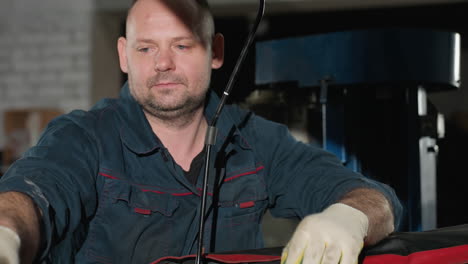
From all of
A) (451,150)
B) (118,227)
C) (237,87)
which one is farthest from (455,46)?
(118,227)

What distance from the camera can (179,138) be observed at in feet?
4.13

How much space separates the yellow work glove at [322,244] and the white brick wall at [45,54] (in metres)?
2.81

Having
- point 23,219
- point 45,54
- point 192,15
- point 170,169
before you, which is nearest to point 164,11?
point 192,15

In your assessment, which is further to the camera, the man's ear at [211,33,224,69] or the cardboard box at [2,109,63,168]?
the cardboard box at [2,109,63,168]

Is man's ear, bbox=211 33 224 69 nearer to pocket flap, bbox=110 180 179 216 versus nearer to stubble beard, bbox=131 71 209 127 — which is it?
stubble beard, bbox=131 71 209 127

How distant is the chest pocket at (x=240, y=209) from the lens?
4.00 ft

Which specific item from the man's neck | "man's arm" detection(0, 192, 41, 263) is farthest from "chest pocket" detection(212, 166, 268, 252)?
"man's arm" detection(0, 192, 41, 263)

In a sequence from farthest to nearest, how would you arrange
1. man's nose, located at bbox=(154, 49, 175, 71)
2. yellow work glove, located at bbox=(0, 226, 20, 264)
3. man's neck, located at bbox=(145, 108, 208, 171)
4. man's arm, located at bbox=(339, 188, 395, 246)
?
man's neck, located at bbox=(145, 108, 208, 171) → man's nose, located at bbox=(154, 49, 175, 71) → man's arm, located at bbox=(339, 188, 395, 246) → yellow work glove, located at bbox=(0, 226, 20, 264)

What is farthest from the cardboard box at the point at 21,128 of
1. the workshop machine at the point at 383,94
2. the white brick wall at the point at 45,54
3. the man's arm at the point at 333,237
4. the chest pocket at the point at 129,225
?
the man's arm at the point at 333,237

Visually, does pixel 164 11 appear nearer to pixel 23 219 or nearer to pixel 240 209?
pixel 240 209

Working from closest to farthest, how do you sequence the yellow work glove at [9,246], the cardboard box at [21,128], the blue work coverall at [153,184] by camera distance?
the yellow work glove at [9,246]
the blue work coverall at [153,184]
the cardboard box at [21,128]

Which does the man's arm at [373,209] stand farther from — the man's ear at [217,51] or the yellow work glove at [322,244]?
the man's ear at [217,51]

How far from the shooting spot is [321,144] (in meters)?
1.45

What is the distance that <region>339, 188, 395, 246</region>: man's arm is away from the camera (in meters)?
0.89
